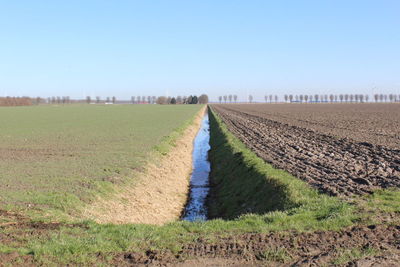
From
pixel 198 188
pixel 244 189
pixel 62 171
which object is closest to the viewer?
pixel 244 189

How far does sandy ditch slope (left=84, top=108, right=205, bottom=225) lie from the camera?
12883mm

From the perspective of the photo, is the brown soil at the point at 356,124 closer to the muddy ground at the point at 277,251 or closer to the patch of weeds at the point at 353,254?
the muddy ground at the point at 277,251

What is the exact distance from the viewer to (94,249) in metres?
8.14

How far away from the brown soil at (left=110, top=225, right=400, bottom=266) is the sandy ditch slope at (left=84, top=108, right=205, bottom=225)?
14.0 feet

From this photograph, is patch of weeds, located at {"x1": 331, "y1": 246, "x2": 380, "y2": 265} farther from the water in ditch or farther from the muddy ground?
the water in ditch

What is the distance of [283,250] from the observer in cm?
805

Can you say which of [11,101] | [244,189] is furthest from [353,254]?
[11,101]

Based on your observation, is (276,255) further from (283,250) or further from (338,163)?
(338,163)

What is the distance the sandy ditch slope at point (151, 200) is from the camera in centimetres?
1288

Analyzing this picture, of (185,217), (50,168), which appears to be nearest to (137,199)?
(185,217)

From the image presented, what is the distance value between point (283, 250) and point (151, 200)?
27.8ft

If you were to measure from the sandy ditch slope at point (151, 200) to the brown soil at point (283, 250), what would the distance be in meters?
4.28

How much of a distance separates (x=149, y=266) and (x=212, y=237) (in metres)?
1.71

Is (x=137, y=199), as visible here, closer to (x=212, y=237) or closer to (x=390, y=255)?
(x=212, y=237)
